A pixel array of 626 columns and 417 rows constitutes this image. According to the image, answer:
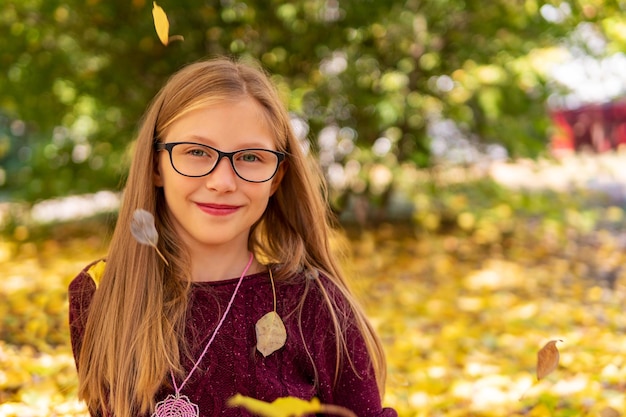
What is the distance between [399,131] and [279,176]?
9.08ft

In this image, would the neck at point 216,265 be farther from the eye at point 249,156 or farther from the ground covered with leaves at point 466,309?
the ground covered with leaves at point 466,309

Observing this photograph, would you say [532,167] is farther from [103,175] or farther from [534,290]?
[103,175]

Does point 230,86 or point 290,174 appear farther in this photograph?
point 290,174

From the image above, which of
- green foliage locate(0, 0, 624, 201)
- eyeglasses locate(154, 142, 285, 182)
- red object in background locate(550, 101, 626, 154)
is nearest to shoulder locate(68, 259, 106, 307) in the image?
eyeglasses locate(154, 142, 285, 182)

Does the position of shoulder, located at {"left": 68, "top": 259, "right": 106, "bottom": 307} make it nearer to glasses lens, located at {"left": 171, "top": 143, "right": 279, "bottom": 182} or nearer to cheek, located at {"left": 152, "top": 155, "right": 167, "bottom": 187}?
cheek, located at {"left": 152, "top": 155, "right": 167, "bottom": 187}

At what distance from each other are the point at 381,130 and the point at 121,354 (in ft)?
9.92

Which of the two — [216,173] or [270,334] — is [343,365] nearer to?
[270,334]

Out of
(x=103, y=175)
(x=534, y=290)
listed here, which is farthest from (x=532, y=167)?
(x=103, y=175)

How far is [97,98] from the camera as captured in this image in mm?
4285

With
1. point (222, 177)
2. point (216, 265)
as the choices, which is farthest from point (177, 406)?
point (222, 177)

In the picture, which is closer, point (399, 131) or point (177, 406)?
point (177, 406)

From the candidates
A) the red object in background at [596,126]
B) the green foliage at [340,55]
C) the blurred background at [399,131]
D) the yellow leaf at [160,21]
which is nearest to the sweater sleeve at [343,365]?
the yellow leaf at [160,21]

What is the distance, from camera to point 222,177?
54.6 inches

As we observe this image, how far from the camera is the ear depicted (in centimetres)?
160
